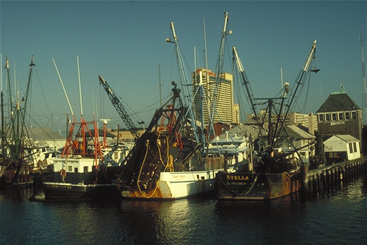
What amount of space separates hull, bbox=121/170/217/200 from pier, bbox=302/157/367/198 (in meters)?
12.0

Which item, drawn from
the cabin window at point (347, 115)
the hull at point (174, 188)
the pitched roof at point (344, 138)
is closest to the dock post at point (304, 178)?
the hull at point (174, 188)

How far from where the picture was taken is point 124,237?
27125mm

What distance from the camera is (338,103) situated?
79.8 metres

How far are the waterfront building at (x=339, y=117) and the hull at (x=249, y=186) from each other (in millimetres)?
41503

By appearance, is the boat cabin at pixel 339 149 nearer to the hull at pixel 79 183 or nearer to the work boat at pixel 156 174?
the work boat at pixel 156 174

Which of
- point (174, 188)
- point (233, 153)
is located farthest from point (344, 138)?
point (174, 188)

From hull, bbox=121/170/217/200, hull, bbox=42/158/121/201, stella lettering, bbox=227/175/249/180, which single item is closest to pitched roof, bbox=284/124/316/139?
hull, bbox=121/170/217/200

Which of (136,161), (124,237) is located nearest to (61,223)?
(124,237)

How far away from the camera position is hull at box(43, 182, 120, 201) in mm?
41000

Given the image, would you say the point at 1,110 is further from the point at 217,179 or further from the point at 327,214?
the point at 327,214

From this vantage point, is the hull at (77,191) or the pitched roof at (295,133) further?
the pitched roof at (295,133)

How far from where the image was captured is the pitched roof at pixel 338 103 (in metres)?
77.9

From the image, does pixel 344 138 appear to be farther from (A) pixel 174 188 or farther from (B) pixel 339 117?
(A) pixel 174 188

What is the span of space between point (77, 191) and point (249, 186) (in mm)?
17929
